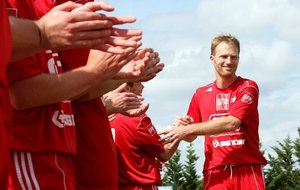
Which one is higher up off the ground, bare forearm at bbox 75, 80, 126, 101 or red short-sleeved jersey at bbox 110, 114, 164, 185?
bare forearm at bbox 75, 80, 126, 101

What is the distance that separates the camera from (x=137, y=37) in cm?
363

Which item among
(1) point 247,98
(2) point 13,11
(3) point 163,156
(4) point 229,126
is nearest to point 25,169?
(2) point 13,11

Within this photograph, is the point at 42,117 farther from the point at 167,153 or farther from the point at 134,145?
the point at 167,153

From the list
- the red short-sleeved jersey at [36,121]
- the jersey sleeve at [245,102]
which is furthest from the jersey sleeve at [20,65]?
the jersey sleeve at [245,102]

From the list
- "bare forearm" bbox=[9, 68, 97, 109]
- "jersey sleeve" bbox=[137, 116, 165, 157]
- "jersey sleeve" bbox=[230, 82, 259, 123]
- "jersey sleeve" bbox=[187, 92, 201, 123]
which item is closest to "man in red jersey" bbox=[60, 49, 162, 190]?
"bare forearm" bbox=[9, 68, 97, 109]

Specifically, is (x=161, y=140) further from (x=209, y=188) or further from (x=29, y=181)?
(x=29, y=181)

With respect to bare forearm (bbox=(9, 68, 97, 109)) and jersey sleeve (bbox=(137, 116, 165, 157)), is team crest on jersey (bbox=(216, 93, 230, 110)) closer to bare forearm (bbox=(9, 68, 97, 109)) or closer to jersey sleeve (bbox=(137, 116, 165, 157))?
jersey sleeve (bbox=(137, 116, 165, 157))

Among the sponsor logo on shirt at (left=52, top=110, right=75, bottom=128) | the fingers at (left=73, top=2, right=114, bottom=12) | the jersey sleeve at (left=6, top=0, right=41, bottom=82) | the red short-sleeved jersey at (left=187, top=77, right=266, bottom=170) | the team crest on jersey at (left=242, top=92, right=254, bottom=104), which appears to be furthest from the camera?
the team crest on jersey at (left=242, top=92, right=254, bottom=104)

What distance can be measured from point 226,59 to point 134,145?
185 cm

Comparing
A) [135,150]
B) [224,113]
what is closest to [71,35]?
[135,150]

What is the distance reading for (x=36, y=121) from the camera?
3850mm

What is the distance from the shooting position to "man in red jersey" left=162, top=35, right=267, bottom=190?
9125 millimetres

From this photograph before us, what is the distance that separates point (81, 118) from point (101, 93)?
202mm

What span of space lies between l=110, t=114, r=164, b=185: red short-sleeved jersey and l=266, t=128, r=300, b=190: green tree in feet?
80.5
